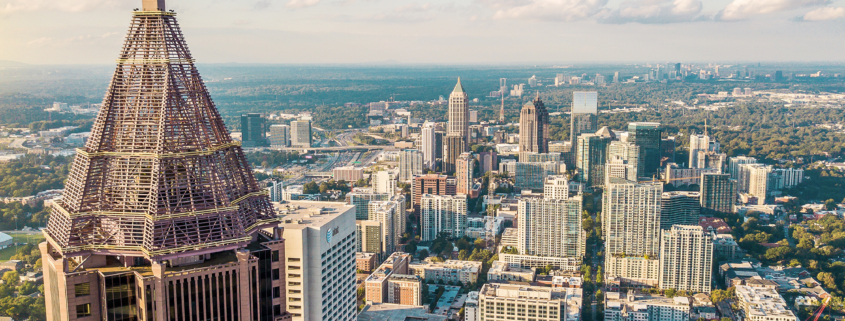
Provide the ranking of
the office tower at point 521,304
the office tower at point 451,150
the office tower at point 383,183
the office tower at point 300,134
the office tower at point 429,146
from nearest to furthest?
1. the office tower at point 521,304
2. the office tower at point 383,183
3. the office tower at point 451,150
4. the office tower at point 429,146
5. the office tower at point 300,134

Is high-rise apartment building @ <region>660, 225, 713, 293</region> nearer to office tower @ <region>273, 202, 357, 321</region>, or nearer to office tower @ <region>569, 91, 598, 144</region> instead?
office tower @ <region>273, 202, 357, 321</region>

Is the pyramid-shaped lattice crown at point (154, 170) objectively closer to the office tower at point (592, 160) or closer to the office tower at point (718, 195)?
the office tower at point (718, 195)

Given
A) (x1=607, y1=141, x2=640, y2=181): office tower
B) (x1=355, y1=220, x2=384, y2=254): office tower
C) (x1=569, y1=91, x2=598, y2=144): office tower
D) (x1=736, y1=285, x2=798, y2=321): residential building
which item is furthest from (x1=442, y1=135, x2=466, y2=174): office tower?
(x1=736, y1=285, x2=798, y2=321): residential building

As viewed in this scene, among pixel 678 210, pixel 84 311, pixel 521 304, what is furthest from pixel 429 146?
pixel 84 311

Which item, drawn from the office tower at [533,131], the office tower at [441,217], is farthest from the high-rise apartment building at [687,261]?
the office tower at [533,131]

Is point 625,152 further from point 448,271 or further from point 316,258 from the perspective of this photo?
point 316,258

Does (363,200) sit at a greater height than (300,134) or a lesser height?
lesser

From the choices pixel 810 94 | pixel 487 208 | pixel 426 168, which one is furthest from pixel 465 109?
pixel 810 94
